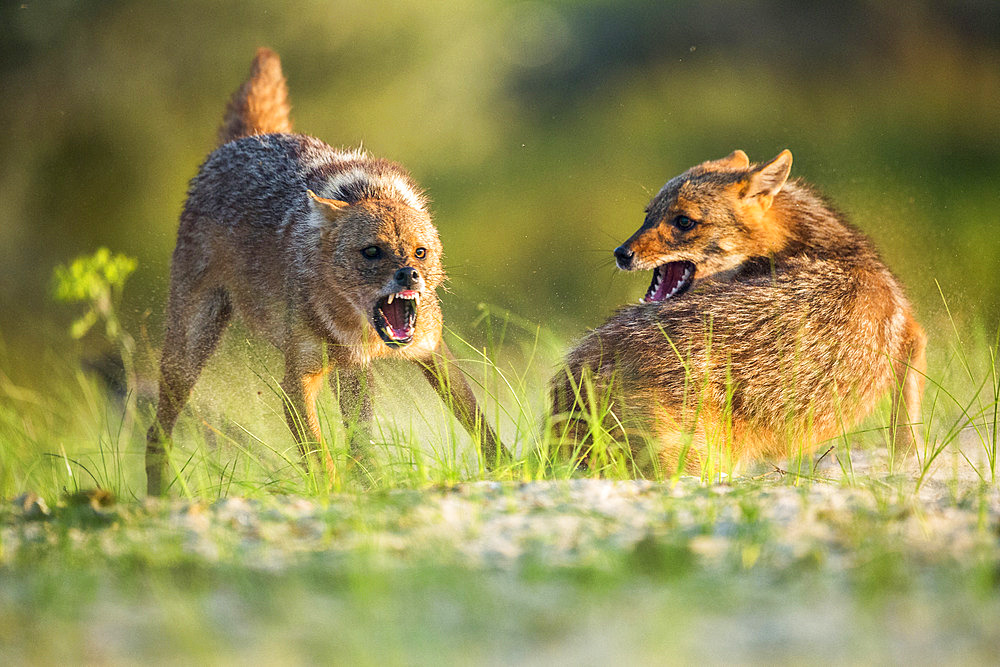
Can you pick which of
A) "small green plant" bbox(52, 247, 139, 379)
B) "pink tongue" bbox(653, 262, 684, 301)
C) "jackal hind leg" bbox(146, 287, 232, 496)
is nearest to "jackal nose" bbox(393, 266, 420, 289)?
"pink tongue" bbox(653, 262, 684, 301)

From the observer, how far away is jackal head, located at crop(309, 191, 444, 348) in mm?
4398

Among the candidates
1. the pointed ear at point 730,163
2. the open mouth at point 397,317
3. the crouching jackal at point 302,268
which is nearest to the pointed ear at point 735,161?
the pointed ear at point 730,163

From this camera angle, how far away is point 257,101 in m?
5.71

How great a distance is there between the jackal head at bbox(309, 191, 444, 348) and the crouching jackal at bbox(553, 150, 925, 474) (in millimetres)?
787

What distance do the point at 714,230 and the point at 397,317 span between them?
1.59m

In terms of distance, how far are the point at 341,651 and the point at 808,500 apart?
1.61 metres

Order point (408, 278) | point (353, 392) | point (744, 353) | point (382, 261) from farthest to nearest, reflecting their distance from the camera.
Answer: point (353, 392) < point (382, 261) < point (408, 278) < point (744, 353)

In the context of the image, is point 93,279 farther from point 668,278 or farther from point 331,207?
point 668,278

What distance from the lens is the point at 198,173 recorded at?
554 cm

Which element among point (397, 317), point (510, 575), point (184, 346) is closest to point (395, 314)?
point (397, 317)

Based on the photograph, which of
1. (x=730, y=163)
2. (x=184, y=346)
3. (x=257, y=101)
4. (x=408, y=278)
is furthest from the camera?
(x=257, y=101)

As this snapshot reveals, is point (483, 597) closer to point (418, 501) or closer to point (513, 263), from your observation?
point (418, 501)

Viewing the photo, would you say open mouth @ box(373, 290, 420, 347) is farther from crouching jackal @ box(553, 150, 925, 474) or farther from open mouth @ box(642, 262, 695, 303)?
open mouth @ box(642, 262, 695, 303)

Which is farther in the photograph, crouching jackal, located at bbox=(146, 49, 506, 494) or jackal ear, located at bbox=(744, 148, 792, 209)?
jackal ear, located at bbox=(744, 148, 792, 209)
